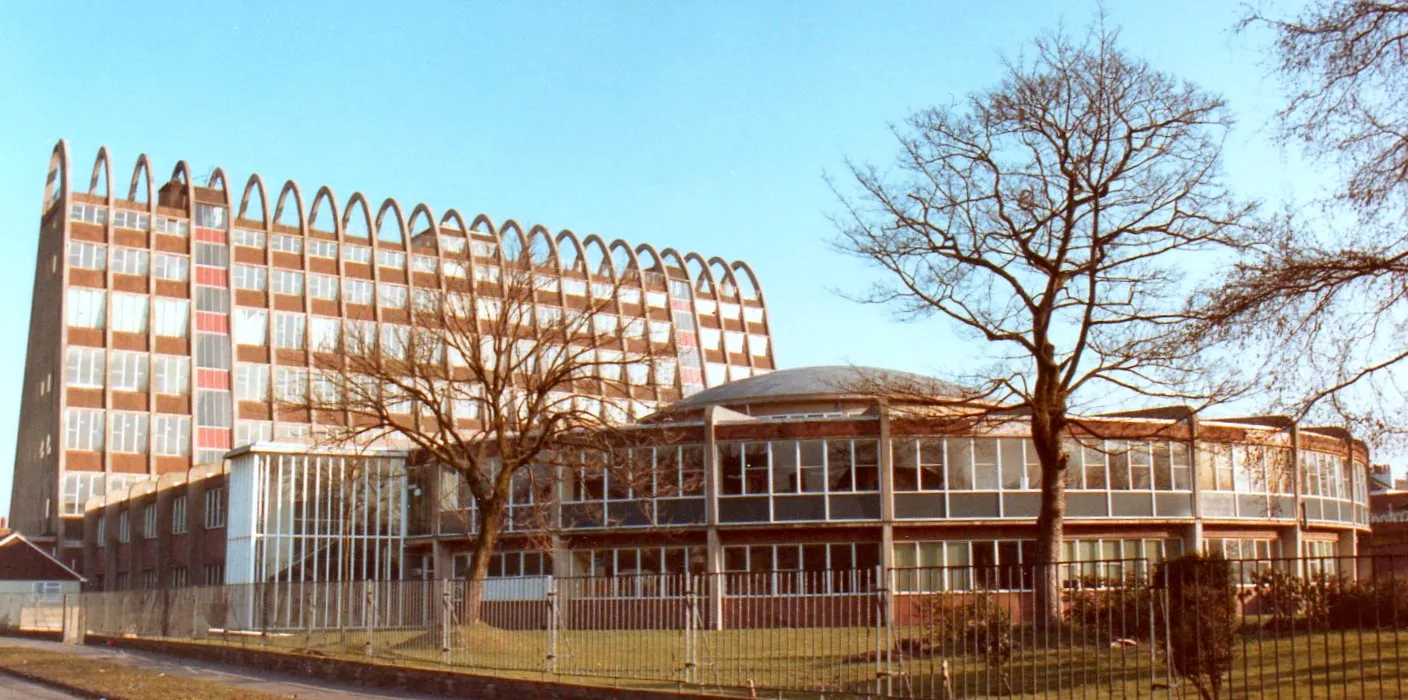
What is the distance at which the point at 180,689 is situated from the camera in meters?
22.0

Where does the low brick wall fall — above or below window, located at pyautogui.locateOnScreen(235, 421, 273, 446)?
below

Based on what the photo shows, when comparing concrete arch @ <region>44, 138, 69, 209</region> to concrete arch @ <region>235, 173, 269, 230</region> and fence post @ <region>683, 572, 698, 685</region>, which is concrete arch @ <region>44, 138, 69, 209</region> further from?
fence post @ <region>683, 572, 698, 685</region>

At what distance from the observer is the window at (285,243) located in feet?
275

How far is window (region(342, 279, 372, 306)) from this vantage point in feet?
279

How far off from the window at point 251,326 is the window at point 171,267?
11.3ft

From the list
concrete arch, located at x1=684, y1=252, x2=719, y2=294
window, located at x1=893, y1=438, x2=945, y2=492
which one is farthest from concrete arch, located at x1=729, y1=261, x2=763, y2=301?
window, located at x1=893, y1=438, x2=945, y2=492

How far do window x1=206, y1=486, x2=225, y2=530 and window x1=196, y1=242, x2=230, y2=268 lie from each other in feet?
79.8

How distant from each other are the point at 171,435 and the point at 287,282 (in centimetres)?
1144

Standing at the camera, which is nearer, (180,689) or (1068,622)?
(1068,622)

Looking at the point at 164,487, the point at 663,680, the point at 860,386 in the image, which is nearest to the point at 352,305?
the point at 164,487

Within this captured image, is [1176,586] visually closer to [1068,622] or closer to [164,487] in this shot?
[1068,622]

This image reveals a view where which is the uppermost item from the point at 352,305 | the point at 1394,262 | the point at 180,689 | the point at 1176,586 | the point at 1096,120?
the point at 352,305

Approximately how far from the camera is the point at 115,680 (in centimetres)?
2394

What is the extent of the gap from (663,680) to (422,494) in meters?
34.8
